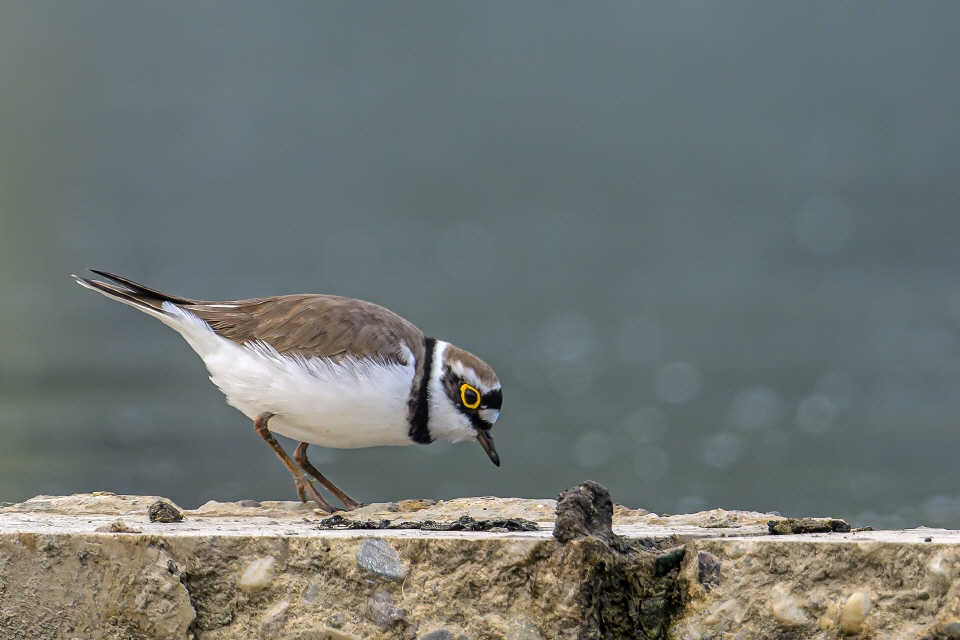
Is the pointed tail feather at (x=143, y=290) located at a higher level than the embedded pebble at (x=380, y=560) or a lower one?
higher

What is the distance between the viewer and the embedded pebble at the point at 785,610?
3188mm

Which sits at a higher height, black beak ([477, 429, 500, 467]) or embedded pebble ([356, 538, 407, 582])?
black beak ([477, 429, 500, 467])

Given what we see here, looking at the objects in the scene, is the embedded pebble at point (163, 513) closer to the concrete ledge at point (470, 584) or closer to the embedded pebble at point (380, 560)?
the concrete ledge at point (470, 584)

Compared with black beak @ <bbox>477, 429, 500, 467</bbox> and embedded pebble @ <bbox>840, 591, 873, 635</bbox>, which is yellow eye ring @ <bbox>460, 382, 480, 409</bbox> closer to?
black beak @ <bbox>477, 429, 500, 467</bbox>

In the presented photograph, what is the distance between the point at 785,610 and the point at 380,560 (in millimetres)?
1403

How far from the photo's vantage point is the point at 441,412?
5.47 meters

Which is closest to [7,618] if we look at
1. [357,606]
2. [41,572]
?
[41,572]

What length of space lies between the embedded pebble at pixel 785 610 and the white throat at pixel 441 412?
8.47 feet

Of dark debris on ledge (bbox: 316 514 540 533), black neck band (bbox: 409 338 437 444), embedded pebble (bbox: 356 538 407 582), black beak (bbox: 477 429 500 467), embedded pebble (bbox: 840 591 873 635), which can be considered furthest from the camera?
black beak (bbox: 477 429 500 467)

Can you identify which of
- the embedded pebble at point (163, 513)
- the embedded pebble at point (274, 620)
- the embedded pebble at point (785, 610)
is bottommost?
the embedded pebble at point (274, 620)

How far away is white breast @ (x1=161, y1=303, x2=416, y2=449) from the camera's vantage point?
5113mm

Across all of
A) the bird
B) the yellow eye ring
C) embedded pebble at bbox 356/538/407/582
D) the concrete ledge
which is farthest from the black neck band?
embedded pebble at bbox 356/538/407/582

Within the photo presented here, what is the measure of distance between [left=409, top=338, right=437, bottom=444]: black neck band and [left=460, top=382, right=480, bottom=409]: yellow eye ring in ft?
0.65

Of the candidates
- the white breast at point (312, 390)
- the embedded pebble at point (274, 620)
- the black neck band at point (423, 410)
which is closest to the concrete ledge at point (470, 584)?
the embedded pebble at point (274, 620)
